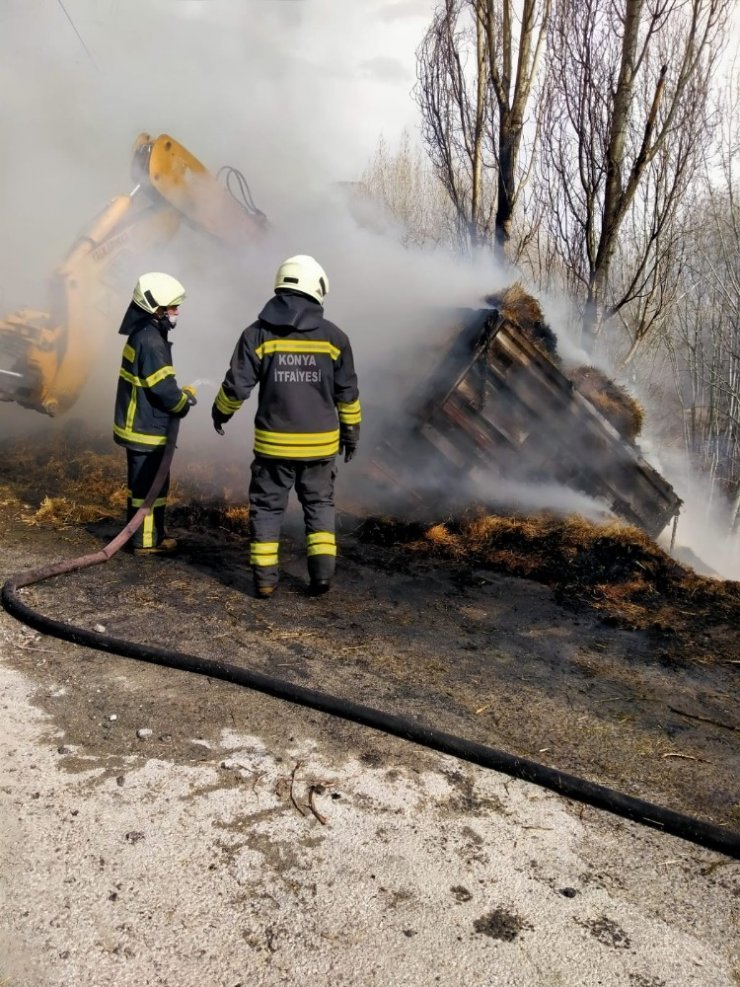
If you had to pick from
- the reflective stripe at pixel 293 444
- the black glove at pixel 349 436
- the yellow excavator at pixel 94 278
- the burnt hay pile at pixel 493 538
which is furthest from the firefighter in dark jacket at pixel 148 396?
the yellow excavator at pixel 94 278

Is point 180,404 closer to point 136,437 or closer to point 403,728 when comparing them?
point 136,437

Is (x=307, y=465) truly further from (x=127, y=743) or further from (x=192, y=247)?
(x=192, y=247)

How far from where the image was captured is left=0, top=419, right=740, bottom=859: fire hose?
2402mm

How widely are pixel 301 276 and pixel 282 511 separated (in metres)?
1.40

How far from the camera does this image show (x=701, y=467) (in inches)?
658

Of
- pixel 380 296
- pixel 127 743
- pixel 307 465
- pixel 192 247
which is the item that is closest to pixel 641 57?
pixel 380 296

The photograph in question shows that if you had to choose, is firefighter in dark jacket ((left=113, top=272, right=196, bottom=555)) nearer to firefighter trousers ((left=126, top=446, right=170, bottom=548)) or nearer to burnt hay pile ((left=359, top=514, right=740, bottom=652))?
firefighter trousers ((left=126, top=446, right=170, bottom=548))

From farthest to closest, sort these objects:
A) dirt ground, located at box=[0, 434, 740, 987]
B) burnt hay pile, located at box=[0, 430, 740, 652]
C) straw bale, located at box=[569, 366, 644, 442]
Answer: straw bale, located at box=[569, 366, 644, 442]
burnt hay pile, located at box=[0, 430, 740, 652]
dirt ground, located at box=[0, 434, 740, 987]

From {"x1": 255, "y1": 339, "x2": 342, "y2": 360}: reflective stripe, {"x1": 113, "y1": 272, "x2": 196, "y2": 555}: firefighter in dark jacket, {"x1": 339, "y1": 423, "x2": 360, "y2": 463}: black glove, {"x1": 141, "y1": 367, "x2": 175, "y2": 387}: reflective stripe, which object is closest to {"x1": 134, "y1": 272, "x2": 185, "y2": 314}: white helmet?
{"x1": 113, "y1": 272, "x2": 196, "y2": 555}: firefighter in dark jacket

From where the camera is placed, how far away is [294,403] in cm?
437

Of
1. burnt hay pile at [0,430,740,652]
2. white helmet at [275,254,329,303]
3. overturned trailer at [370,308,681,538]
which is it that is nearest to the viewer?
white helmet at [275,254,329,303]

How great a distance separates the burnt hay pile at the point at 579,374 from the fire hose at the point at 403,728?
12.2 feet

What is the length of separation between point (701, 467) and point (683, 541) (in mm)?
5602

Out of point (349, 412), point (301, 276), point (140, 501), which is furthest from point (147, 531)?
point (301, 276)
